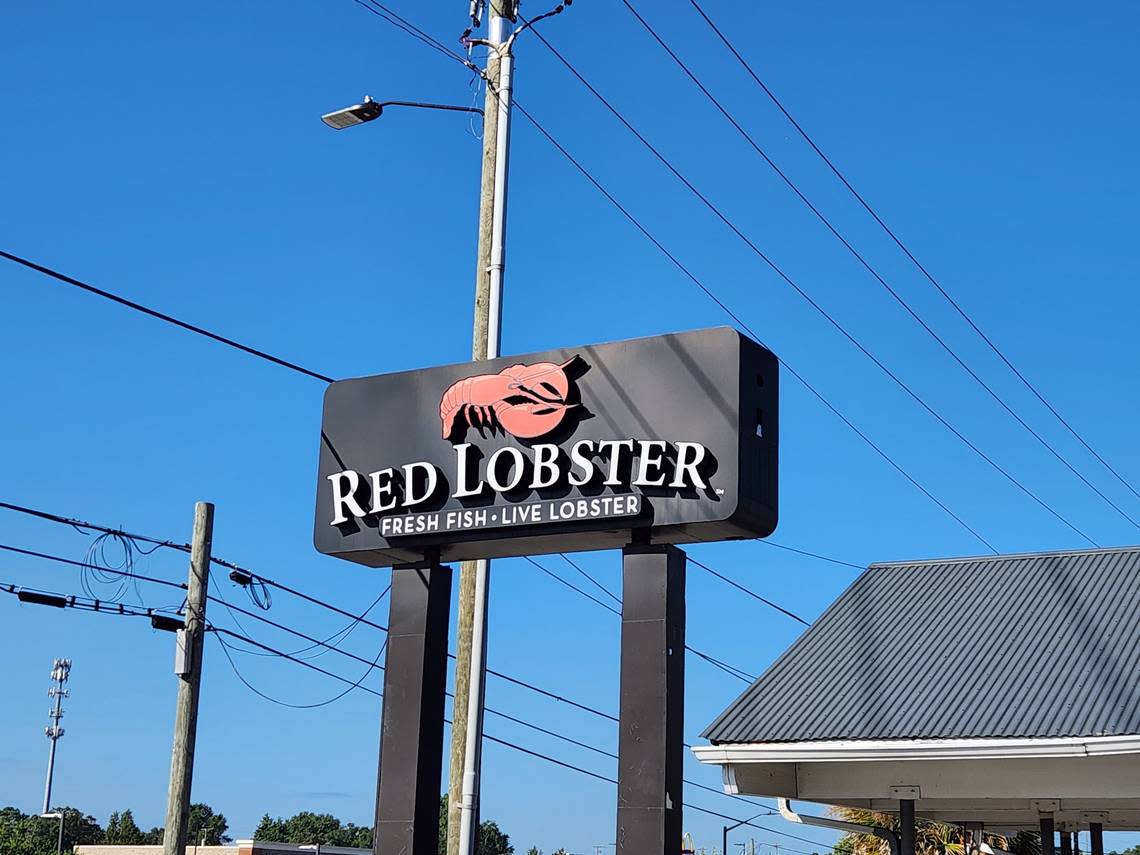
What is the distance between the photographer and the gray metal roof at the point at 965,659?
16531mm

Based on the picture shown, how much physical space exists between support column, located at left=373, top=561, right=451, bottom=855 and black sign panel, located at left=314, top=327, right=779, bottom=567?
1.40ft

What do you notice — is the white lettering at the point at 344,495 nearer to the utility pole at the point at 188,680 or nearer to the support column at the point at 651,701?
the support column at the point at 651,701

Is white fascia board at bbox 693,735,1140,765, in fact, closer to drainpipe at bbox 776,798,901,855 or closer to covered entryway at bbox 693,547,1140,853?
covered entryway at bbox 693,547,1140,853

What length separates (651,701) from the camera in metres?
12.8

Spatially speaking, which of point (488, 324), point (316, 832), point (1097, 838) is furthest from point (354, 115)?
point (316, 832)

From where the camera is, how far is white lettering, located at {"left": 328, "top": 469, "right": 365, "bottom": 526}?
15.0 meters

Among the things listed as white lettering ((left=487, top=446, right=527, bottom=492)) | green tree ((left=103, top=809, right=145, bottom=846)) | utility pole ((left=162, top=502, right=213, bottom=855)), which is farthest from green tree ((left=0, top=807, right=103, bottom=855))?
white lettering ((left=487, top=446, right=527, bottom=492))

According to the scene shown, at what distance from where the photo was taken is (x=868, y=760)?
55.3 ft

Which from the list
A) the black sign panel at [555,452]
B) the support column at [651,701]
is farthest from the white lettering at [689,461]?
the support column at [651,701]

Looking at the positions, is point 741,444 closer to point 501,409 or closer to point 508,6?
point 501,409

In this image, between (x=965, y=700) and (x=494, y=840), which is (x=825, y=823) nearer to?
(x=965, y=700)

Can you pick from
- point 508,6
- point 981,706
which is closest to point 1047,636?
point 981,706

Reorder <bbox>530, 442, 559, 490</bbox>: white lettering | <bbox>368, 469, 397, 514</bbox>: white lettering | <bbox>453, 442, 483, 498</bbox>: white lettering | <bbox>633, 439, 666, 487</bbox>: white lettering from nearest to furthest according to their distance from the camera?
<bbox>633, 439, 666, 487</bbox>: white lettering
<bbox>530, 442, 559, 490</bbox>: white lettering
<bbox>453, 442, 483, 498</bbox>: white lettering
<bbox>368, 469, 397, 514</bbox>: white lettering

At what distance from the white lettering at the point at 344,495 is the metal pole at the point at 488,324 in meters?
2.31
